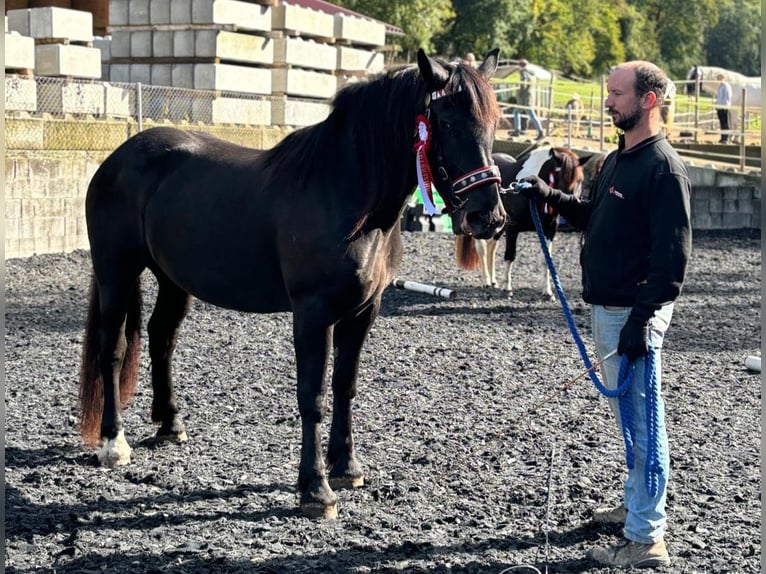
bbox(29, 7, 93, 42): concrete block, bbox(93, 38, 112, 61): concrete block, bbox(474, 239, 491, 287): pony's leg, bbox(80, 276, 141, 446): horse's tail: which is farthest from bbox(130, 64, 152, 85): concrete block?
bbox(80, 276, 141, 446): horse's tail

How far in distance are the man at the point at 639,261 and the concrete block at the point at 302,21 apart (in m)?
16.1

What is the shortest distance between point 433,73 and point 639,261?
1.26 meters

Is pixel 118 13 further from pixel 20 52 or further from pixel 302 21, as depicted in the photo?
pixel 20 52

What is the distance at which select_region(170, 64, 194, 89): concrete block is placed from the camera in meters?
17.8

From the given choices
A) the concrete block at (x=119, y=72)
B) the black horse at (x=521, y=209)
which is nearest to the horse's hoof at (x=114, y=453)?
the black horse at (x=521, y=209)

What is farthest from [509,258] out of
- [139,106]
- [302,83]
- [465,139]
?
[302,83]

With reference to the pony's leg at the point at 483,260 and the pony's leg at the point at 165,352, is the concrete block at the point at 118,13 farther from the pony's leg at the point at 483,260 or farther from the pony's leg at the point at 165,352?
the pony's leg at the point at 165,352

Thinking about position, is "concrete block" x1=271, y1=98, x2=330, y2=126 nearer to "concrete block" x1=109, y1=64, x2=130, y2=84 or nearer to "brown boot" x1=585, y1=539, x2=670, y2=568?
"concrete block" x1=109, y1=64, x2=130, y2=84

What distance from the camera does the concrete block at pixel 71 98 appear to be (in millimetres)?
14078

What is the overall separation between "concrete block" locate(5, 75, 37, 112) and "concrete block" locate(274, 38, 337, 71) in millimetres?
7082

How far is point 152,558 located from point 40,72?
40.7 feet

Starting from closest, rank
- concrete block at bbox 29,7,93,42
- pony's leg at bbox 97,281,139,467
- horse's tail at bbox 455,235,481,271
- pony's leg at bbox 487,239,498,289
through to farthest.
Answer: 1. pony's leg at bbox 97,281,139,467
2. horse's tail at bbox 455,235,481,271
3. pony's leg at bbox 487,239,498,289
4. concrete block at bbox 29,7,93,42

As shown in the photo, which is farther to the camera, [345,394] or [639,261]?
[345,394]

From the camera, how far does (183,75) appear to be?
17812 millimetres
